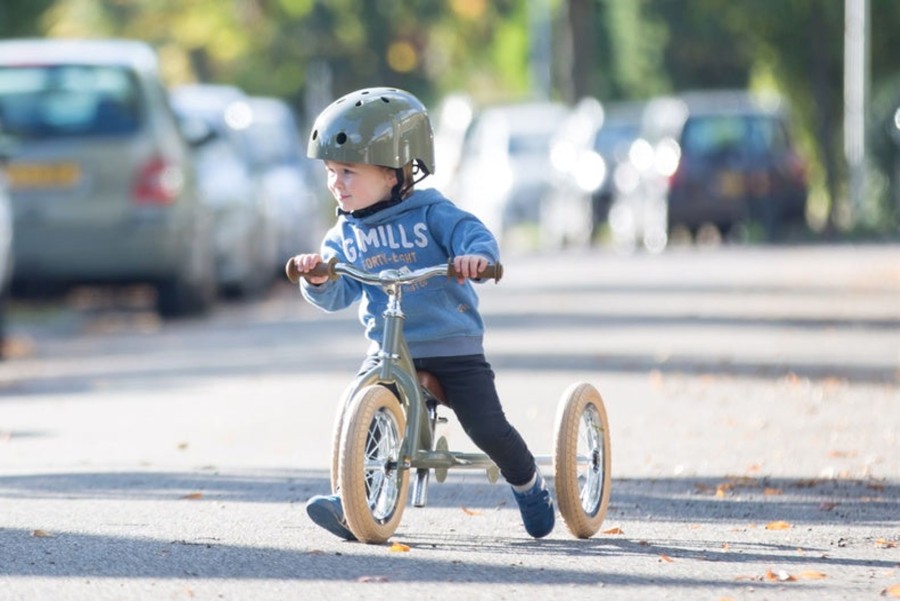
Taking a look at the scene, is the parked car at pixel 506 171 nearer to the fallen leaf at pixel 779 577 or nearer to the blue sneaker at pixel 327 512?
the blue sneaker at pixel 327 512

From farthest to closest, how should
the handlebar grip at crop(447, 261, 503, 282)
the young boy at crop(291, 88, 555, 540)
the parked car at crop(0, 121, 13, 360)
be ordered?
the parked car at crop(0, 121, 13, 360) → the young boy at crop(291, 88, 555, 540) → the handlebar grip at crop(447, 261, 503, 282)

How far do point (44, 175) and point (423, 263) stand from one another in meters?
10.3

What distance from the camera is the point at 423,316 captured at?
728 cm

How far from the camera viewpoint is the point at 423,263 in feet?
23.9

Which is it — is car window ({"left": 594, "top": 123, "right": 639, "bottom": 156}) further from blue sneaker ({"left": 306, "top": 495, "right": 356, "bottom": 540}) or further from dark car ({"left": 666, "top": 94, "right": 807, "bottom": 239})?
blue sneaker ({"left": 306, "top": 495, "right": 356, "bottom": 540})

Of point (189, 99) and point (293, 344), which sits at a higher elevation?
point (189, 99)

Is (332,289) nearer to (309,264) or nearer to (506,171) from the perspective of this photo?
(309,264)

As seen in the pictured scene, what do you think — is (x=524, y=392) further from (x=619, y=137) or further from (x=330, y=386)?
(x=619, y=137)

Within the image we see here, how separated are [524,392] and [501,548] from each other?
5.31 meters

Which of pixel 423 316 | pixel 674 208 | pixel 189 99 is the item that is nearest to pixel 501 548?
pixel 423 316

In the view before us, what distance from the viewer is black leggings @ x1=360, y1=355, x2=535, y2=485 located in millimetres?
7254

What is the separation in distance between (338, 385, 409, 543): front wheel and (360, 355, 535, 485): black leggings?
0.16m

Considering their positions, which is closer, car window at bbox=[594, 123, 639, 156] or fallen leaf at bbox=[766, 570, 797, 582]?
fallen leaf at bbox=[766, 570, 797, 582]

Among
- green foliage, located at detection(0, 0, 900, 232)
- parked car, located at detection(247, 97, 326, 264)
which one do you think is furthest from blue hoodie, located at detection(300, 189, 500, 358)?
green foliage, located at detection(0, 0, 900, 232)
